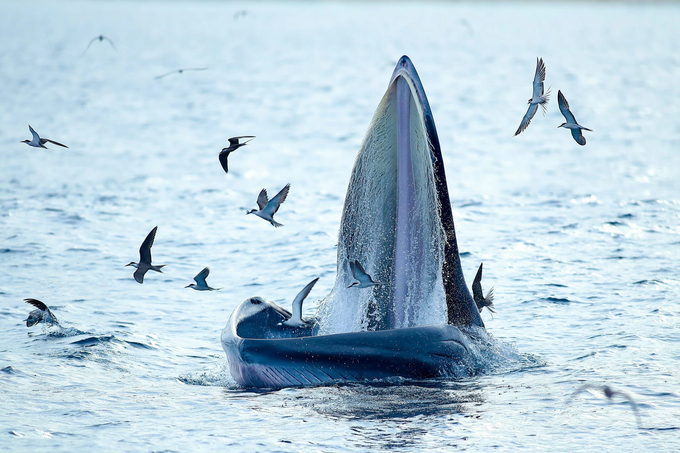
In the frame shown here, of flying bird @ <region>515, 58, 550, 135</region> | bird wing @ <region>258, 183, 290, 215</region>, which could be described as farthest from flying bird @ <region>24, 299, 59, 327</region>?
flying bird @ <region>515, 58, 550, 135</region>

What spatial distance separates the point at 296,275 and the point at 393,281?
6.92 metres

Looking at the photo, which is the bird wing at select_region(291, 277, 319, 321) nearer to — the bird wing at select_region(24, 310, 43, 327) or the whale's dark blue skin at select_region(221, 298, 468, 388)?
→ the whale's dark blue skin at select_region(221, 298, 468, 388)

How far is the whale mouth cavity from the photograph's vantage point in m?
10.5

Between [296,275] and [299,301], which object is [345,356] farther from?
[296,275]

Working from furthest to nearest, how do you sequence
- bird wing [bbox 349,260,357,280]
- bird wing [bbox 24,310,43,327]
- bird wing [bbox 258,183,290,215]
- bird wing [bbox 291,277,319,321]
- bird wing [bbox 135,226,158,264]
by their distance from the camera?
bird wing [bbox 258,183,290,215] < bird wing [bbox 24,310,43,327] < bird wing [bbox 135,226,158,264] < bird wing [bbox 291,277,319,321] < bird wing [bbox 349,260,357,280]

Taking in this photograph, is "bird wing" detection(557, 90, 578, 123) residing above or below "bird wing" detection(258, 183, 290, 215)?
above

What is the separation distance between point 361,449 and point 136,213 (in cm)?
1500

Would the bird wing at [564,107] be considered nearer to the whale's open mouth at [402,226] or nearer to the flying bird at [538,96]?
the flying bird at [538,96]

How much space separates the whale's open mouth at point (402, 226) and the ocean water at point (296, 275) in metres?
0.88

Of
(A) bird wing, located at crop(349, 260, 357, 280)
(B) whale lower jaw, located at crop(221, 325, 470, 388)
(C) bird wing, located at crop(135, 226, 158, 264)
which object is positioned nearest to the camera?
(B) whale lower jaw, located at crop(221, 325, 470, 388)

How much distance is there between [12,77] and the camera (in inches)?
2758

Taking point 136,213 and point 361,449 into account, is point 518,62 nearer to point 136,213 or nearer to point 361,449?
point 136,213

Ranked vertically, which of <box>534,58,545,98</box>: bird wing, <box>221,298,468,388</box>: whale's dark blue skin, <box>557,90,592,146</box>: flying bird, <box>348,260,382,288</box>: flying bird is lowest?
<box>221,298,468,388</box>: whale's dark blue skin

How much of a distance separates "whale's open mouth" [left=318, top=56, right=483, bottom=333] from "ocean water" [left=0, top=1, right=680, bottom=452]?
34.6 inches
